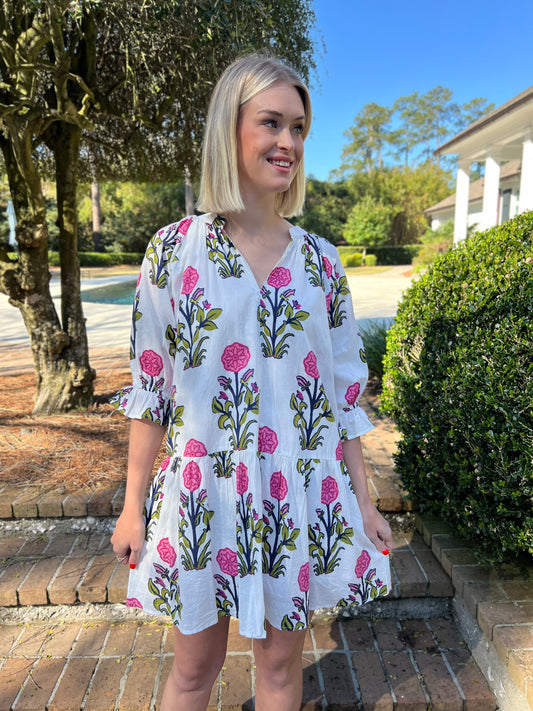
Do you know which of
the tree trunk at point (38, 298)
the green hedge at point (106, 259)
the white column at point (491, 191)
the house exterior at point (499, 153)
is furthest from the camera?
the green hedge at point (106, 259)

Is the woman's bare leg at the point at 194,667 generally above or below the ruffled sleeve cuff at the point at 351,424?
below

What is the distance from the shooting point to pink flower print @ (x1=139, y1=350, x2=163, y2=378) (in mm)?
1210

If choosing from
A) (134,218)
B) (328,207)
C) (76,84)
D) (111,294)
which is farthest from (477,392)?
(328,207)

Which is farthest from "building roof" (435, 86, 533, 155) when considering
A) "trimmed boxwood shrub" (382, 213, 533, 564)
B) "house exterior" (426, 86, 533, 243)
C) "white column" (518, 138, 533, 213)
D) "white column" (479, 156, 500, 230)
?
"trimmed boxwood shrub" (382, 213, 533, 564)

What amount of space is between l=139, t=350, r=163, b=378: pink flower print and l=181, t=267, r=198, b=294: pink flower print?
0.17 metres

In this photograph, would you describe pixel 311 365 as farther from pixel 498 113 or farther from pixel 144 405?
pixel 498 113

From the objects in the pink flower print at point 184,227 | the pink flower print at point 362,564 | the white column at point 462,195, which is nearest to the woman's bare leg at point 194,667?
the pink flower print at point 362,564

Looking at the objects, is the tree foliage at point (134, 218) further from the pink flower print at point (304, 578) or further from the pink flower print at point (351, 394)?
the pink flower print at point (304, 578)

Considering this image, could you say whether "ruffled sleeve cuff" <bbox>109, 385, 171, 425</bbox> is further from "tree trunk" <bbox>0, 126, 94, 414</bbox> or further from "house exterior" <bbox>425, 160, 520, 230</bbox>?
"house exterior" <bbox>425, 160, 520, 230</bbox>

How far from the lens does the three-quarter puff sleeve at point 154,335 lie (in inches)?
46.6

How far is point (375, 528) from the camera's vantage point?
1.35 metres

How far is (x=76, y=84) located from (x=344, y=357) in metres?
3.58

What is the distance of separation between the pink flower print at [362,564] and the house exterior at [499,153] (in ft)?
26.4

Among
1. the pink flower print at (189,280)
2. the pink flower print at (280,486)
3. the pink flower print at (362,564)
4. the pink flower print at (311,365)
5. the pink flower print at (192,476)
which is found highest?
the pink flower print at (189,280)
